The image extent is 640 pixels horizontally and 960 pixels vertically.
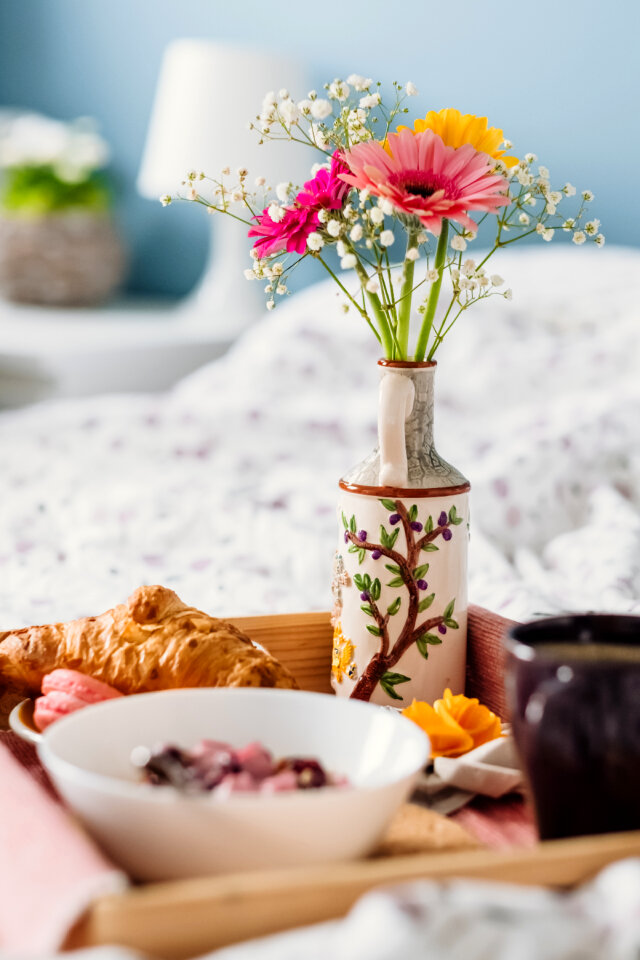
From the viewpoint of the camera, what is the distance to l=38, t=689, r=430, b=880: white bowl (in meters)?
0.44

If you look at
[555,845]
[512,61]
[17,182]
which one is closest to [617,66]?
[512,61]

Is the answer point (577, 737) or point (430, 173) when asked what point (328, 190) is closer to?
point (430, 173)

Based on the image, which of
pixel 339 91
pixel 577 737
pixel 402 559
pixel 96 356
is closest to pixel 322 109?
pixel 339 91

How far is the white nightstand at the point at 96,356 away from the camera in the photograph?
2738 millimetres

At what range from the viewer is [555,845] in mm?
442

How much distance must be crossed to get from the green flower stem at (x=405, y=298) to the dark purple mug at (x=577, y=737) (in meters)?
0.30

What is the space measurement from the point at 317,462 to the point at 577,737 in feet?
3.98

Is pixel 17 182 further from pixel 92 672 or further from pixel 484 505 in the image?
pixel 92 672

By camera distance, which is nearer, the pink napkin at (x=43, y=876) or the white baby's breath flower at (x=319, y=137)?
the pink napkin at (x=43, y=876)

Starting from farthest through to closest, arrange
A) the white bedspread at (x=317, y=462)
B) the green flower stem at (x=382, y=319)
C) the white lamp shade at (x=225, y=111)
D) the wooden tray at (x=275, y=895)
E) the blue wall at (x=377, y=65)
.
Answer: the white lamp shade at (x=225, y=111), the blue wall at (x=377, y=65), the white bedspread at (x=317, y=462), the green flower stem at (x=382, y=319), the wooden tray at (x=275, y=895)

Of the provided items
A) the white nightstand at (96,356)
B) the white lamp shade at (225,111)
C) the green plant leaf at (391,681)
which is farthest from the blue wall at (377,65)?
the green plant leaf at (391,681)

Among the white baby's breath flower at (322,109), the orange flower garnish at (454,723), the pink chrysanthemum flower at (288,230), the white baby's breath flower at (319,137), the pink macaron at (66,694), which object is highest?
the white baby's breath flower at (322,109)

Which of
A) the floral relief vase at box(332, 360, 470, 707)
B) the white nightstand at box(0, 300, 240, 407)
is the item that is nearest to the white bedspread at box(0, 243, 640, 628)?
the floral relief vase at box(332, 360, 470, 707)

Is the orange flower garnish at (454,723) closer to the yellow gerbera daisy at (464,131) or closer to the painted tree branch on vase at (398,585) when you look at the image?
the painted tree branch on vase at (398,585)
